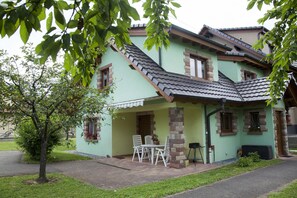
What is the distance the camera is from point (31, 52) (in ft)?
33.4

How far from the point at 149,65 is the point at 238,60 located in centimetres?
764

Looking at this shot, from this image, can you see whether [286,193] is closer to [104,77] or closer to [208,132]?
[208,132]

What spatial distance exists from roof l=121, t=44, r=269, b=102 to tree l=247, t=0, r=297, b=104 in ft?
19.0

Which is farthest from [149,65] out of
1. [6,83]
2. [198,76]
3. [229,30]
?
[229,30]

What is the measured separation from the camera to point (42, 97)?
33.7ft

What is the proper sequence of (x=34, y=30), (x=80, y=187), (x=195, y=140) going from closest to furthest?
(x=34, y=30) < (x=80, y=187) < (x=195, y=140)

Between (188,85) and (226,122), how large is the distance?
15.4 ft

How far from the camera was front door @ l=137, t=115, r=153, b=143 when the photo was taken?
1850cm

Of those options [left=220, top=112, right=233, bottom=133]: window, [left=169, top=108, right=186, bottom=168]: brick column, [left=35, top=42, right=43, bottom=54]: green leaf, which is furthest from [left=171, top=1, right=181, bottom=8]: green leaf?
[left=220, top=112, right=233, bottom=133]: window

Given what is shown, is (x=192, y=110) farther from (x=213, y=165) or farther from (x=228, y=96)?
(x=213, y=165)

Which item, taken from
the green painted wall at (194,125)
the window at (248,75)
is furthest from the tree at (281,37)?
the window at (248,75)

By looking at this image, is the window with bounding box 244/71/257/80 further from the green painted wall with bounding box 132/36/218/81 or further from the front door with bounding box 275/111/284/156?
the green painted wall with bounding box 132/36/218/81

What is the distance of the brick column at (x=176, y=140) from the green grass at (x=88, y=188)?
1735 millimetres

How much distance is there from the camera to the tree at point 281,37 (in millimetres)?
5122
